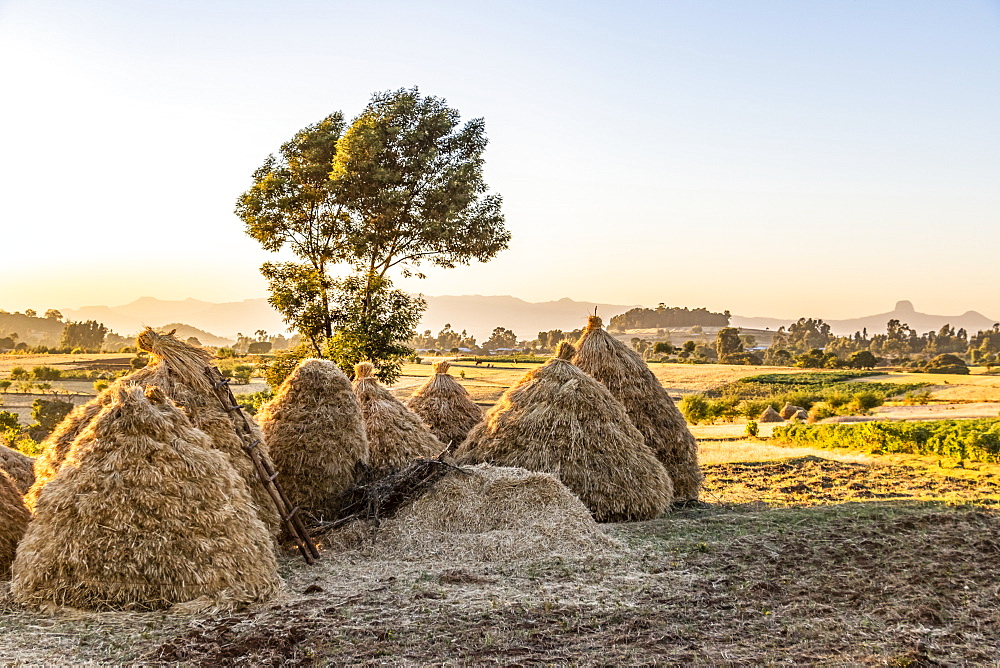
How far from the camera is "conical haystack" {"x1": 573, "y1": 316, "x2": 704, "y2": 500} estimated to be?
12.5m

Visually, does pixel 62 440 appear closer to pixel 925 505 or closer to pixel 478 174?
pixel 925 505

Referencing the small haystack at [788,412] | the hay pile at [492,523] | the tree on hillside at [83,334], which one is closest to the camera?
the hay pile at [492,523]

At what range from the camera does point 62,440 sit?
328 inches

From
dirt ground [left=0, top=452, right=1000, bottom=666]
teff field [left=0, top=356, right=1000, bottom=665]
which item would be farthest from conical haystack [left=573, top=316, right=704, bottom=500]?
dirt ground [left=0, top=452, right=1000, bottom=666]

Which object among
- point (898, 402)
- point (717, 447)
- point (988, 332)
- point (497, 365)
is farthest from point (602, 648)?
point (988, 332)

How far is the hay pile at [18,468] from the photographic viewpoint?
29.7 feet

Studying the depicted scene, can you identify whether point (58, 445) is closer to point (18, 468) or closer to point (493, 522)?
point (18, 468)

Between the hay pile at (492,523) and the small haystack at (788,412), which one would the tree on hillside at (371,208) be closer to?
the hay pile at (492,523)

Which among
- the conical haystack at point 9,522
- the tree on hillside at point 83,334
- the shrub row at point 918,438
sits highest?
the tree on hillside at point 83,334

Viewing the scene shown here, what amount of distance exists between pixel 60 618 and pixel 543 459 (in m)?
6.45

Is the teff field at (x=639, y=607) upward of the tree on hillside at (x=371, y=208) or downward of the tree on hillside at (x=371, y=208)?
downward

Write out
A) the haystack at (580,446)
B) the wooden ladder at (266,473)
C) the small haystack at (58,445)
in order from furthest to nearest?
the haystack at (580,446) < the wooden ladder at (266,473) < the small haystack at (58,445)

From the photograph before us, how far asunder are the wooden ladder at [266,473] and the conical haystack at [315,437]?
37.9 inches

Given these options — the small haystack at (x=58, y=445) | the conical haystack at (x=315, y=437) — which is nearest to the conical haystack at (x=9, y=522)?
the small haystack at (x=58, y=445)
